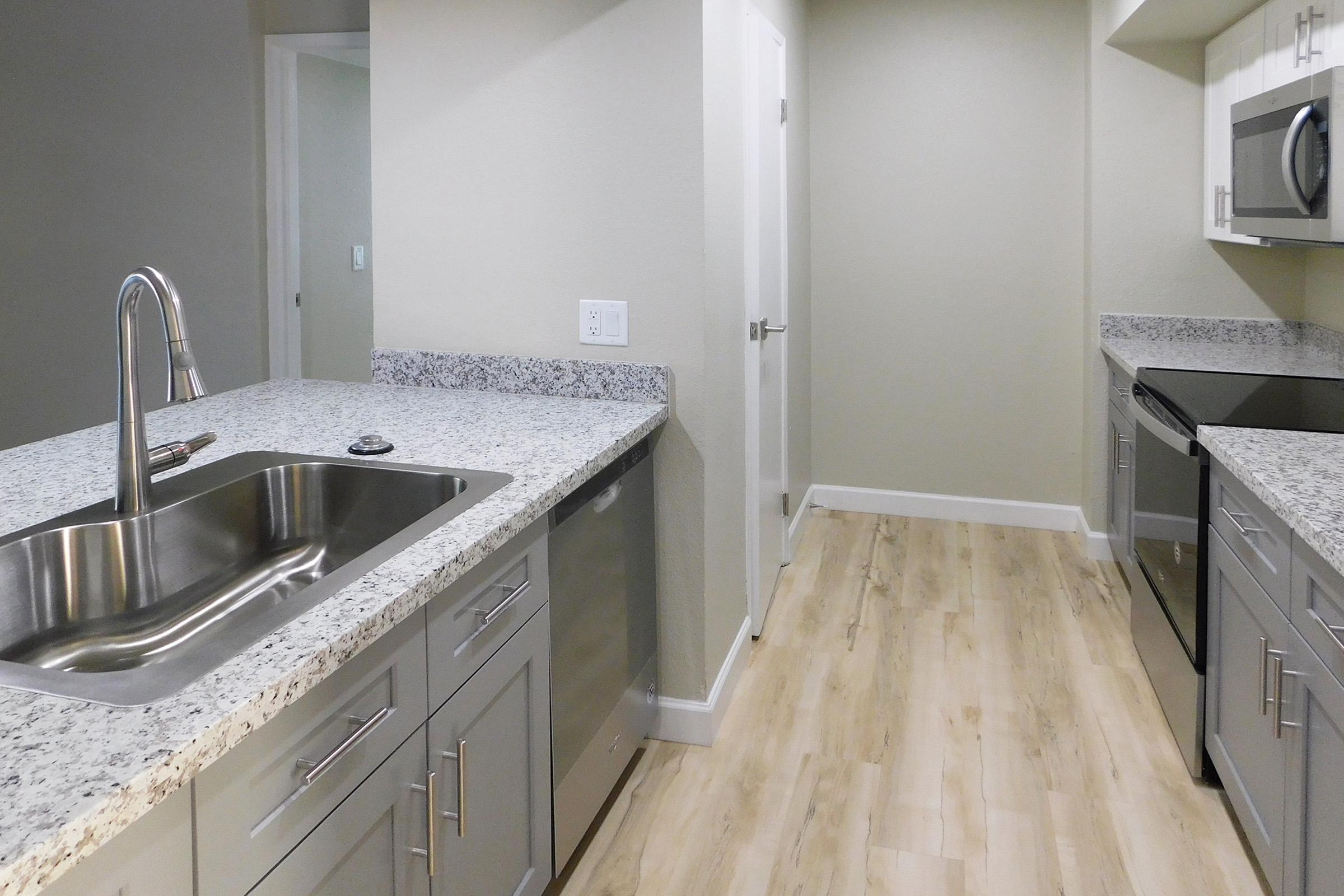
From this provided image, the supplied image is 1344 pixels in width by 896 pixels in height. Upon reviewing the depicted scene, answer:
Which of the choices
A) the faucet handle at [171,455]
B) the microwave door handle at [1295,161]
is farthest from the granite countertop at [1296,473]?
the faucet handle at [171,455]

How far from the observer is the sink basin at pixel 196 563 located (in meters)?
1.12

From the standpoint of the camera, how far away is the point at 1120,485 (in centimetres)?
362

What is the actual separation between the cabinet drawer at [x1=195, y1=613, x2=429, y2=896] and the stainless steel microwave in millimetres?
2251

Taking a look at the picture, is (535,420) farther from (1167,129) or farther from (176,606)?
(1167,129)

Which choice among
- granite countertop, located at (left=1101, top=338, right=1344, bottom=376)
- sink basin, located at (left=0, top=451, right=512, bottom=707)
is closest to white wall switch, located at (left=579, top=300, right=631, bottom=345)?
sink basin, located at (left=0, top=451, right=512, bottom=707)

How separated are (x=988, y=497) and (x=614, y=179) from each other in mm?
2769

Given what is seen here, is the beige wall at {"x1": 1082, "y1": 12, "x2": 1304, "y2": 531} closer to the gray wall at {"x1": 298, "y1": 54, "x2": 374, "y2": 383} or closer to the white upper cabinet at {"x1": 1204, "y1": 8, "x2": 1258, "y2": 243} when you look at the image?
the white upper cabinet at {"x1": 1204, "y1": 8, "x2": 1258, "y2": 243}

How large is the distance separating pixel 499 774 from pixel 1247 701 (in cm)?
145

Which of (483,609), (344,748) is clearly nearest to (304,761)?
(344,748)

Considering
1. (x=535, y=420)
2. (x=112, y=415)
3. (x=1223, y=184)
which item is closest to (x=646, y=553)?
(x=535, y=420)

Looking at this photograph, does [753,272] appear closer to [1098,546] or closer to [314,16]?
[1098,546]

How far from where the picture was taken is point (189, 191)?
4.03 metres

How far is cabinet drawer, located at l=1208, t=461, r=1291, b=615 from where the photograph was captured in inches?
70.8

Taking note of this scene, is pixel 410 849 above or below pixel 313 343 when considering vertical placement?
below
